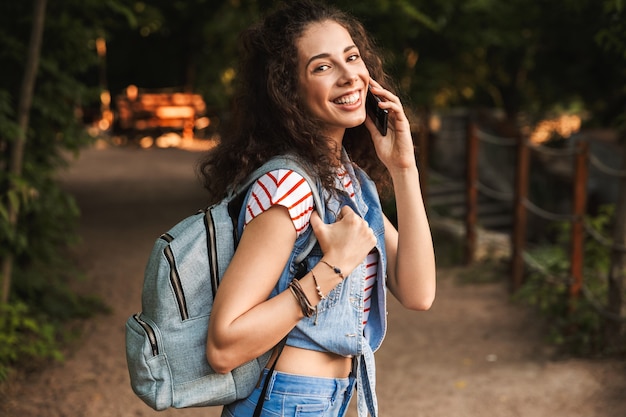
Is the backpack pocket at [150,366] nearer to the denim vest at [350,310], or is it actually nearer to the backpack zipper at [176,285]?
the backpack zipper at [176,285]

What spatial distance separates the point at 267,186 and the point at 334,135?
0.31m

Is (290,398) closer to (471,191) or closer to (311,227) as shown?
(311,227)

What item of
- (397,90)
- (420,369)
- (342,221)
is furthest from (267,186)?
(420,369)

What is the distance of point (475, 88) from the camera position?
54.6 ft

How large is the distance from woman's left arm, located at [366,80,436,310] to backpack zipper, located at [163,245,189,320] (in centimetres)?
56

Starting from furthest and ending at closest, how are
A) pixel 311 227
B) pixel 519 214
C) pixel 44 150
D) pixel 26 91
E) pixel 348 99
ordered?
pixel 519 214, pixel 44 150, pixel 26 91, pixel 348 99, pixel 311 227

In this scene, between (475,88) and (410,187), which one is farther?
(475,88)

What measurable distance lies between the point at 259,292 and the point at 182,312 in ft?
0.56

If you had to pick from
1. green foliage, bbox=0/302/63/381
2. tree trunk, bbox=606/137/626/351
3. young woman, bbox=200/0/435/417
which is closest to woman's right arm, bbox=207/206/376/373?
young woman, bbox=200/0/435/417

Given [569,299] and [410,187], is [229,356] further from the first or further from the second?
[569,299]

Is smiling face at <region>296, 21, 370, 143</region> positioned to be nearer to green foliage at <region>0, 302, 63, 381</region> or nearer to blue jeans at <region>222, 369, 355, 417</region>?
blue jeans at <region>222, 369, 355, 417</region>

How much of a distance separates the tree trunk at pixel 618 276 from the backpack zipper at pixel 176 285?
13.1 feet

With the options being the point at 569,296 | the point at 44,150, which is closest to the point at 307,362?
the point at 44,150

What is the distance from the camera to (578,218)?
5.71 m
